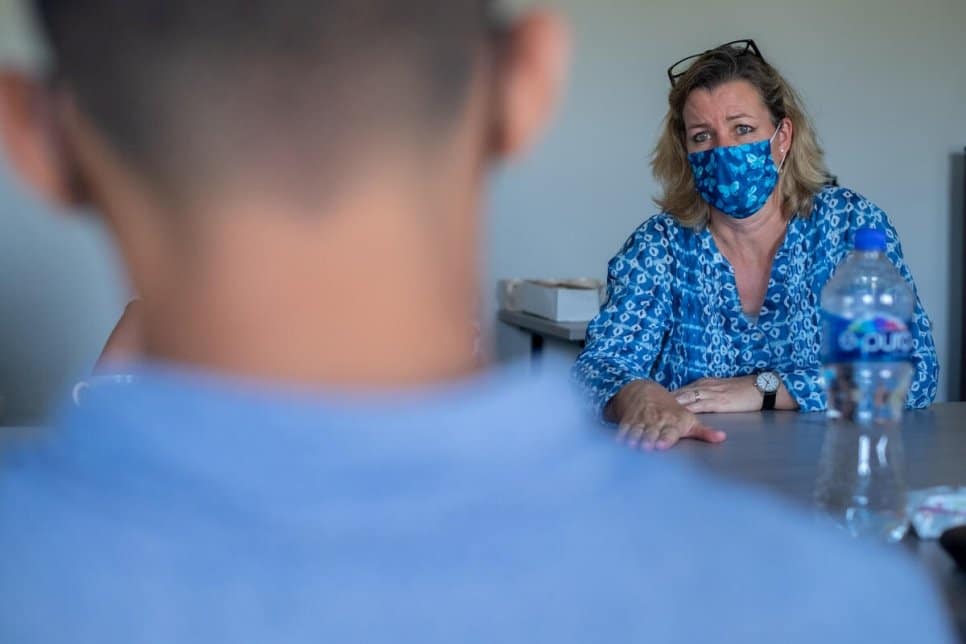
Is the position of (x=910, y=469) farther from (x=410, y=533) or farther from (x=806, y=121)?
(x=410, y=533)

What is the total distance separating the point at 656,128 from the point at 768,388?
2114 mm

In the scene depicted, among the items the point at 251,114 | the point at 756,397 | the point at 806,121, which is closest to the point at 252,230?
the point at 251,114

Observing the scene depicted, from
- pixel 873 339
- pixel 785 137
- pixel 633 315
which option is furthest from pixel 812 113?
pixel 873 339

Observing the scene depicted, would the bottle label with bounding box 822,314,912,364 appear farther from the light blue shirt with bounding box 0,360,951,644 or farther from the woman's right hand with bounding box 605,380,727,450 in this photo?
the light blue shirt with bounding box 0,360,951,644

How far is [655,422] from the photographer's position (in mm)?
1573

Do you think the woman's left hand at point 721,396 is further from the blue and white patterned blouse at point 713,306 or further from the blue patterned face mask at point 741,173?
the blue patterned face mask at point 741,173

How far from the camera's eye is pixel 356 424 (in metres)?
0.40

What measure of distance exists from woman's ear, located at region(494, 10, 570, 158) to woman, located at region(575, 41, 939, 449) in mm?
1473

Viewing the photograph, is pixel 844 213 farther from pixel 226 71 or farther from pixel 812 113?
pixel 812 113

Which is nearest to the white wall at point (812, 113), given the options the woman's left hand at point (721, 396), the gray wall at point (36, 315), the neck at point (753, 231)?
the gray wall at point (36, 315)

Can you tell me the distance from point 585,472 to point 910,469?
111cm

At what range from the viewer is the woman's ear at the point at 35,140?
0.39 metres

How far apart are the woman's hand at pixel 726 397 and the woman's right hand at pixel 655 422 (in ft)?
0.43

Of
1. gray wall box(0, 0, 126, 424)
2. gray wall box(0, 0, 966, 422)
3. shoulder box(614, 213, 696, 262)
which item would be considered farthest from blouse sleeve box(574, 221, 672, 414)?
gray wall box(0, 0, 126, 424)
